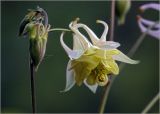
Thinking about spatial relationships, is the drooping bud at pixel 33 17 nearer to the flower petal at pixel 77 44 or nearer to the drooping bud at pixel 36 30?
the drooping bud at pixel 36 30

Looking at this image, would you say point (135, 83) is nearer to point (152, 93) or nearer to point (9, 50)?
point (152, 93)

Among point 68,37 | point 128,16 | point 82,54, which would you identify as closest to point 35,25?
point 82,54

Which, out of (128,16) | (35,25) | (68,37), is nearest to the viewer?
(35,25)

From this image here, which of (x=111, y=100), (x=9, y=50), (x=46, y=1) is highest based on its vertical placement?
(x=46, y=1)

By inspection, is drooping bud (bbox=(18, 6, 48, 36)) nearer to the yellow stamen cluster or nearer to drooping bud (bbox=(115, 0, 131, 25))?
the yellow stamen cluster

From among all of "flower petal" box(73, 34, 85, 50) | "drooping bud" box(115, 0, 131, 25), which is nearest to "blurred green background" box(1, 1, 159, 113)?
"drooping bud" box(115, 0, 131, 25)

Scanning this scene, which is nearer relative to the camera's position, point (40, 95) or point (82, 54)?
point (82, 54)

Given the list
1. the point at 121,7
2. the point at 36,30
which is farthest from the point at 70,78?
the point at 121,7
